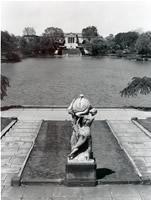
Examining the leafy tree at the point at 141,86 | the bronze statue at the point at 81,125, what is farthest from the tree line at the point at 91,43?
the bronze statue at the point at 81,125

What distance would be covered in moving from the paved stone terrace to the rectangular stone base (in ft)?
0.90

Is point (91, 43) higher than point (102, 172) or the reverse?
higher

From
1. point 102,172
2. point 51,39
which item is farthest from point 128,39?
point 102,172

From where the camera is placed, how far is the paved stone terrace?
12289 millimetres

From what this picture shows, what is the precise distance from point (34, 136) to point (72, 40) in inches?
5809

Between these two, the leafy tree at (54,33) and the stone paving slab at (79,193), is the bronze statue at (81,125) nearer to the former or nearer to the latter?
the stone paving slab at (79,193)

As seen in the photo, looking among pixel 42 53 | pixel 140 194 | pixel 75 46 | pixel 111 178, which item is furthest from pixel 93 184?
pixel 75 46

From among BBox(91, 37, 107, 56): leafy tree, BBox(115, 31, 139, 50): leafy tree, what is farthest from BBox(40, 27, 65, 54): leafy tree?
BBox(115, 31, 139, 50): leafy tree

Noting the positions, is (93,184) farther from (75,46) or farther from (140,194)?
(75,46)

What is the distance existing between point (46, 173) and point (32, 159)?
1.72 m

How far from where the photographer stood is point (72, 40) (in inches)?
6462

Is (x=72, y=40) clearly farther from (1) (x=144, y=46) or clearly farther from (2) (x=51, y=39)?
(1) (x=144, y=46)

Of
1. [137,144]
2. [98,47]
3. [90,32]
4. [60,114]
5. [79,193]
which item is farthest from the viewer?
[90,32]

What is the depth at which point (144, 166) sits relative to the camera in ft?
48.8
